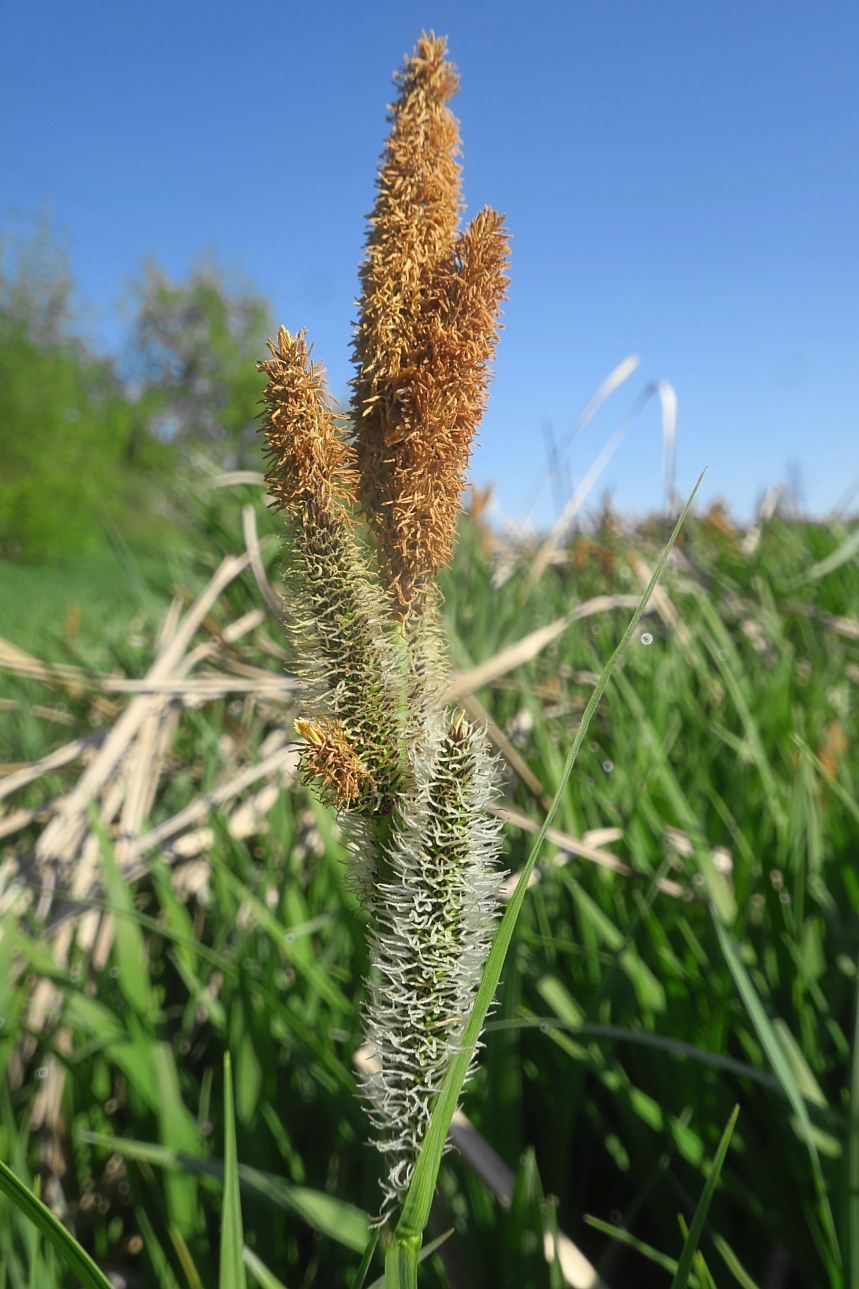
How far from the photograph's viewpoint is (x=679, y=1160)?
3.46 feet

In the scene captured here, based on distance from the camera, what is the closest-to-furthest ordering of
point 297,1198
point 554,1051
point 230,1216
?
1. point 230,1216
2. point 297,1198
3. point 554,1051

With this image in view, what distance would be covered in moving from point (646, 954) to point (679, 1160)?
258 millimetres

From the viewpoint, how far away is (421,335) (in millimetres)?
363

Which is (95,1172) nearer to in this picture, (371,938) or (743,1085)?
(743,1085)

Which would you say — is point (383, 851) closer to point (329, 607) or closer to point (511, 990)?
point (329, 607)

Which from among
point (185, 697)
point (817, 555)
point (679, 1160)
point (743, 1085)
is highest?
point (817, 555)

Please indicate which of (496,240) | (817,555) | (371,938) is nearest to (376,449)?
(496,240)

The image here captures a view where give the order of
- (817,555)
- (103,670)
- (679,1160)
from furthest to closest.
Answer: (817,555) < (103,670) < (679,1160)

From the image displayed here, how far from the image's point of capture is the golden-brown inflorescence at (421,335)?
35 cm

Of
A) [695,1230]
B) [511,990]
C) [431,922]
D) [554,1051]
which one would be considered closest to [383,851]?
[431,922]

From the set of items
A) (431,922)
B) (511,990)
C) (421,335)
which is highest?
(421,335)

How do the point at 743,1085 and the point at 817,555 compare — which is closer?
the point at 743,1085

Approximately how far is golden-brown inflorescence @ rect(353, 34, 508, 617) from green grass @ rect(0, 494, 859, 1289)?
21.4 inches

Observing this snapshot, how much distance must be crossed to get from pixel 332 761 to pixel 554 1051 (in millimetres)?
969
